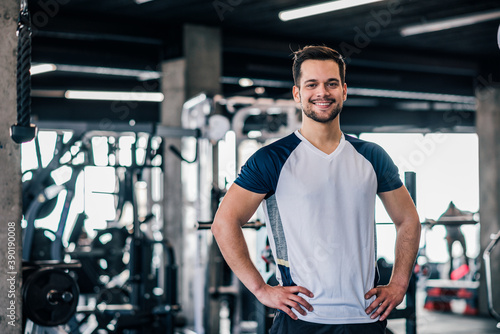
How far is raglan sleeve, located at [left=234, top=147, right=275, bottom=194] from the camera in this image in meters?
1.82

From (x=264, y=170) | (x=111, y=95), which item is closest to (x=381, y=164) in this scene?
(x=264, y=170)

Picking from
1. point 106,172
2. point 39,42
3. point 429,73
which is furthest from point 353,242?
point 429,73

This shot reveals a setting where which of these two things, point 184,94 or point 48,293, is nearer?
point 48,293

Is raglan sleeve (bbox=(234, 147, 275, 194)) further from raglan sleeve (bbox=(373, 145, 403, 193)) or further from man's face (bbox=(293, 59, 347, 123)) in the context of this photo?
raglan sleeve (bbox=(373, 145, 403, 193))

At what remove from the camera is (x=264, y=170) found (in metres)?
1.83

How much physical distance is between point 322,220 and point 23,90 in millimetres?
1422

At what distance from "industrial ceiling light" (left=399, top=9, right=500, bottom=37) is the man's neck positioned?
4998 millimetres

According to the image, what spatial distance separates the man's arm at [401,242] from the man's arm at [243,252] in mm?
250

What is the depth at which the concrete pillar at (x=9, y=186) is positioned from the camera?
2.69 metres

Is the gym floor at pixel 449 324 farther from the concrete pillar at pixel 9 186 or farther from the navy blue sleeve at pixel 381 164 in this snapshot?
the navy blue sleeve at pixel 381 164

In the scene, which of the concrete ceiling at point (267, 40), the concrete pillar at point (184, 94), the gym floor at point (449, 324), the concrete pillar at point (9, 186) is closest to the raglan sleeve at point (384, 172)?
the concrete pillar at point (9, 186)

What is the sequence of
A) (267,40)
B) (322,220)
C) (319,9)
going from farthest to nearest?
(267,40), (319,9), (322,220)

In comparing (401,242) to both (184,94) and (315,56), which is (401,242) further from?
(184,94)

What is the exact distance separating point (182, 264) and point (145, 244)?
1.87m
